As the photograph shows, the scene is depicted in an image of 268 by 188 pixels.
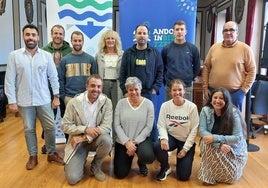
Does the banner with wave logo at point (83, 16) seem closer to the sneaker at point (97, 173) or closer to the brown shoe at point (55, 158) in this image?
the brown shoe at point (55, 158)

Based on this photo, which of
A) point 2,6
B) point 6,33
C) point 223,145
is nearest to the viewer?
point 223,145

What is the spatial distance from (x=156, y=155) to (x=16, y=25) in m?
4.93

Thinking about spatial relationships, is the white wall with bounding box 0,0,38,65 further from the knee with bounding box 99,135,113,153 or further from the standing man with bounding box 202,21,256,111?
the standing man with bounding box 202,21,256,111

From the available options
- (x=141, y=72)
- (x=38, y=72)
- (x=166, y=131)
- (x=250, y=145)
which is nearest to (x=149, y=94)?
(x=141, y=72)

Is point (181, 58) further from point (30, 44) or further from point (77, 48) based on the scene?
point (30, 44)

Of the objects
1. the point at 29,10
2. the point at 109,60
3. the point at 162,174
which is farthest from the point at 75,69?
the point at 29,10

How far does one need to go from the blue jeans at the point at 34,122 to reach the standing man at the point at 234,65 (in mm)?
1768

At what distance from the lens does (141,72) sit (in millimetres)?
2881

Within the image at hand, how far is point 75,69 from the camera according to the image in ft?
9.63

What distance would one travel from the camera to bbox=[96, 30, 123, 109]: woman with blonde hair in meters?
2.98

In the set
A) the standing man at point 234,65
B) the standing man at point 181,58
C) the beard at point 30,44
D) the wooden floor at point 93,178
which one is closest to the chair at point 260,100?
the wooden floor at point 93,178

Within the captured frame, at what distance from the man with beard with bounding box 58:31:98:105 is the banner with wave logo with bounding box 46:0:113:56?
0.60m

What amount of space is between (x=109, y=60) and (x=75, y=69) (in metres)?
0.37

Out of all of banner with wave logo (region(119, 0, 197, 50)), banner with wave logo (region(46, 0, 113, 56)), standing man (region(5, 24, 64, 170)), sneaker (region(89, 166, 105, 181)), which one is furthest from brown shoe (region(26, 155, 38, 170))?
banner with wave logo (region(119, 0, 197, 50))
